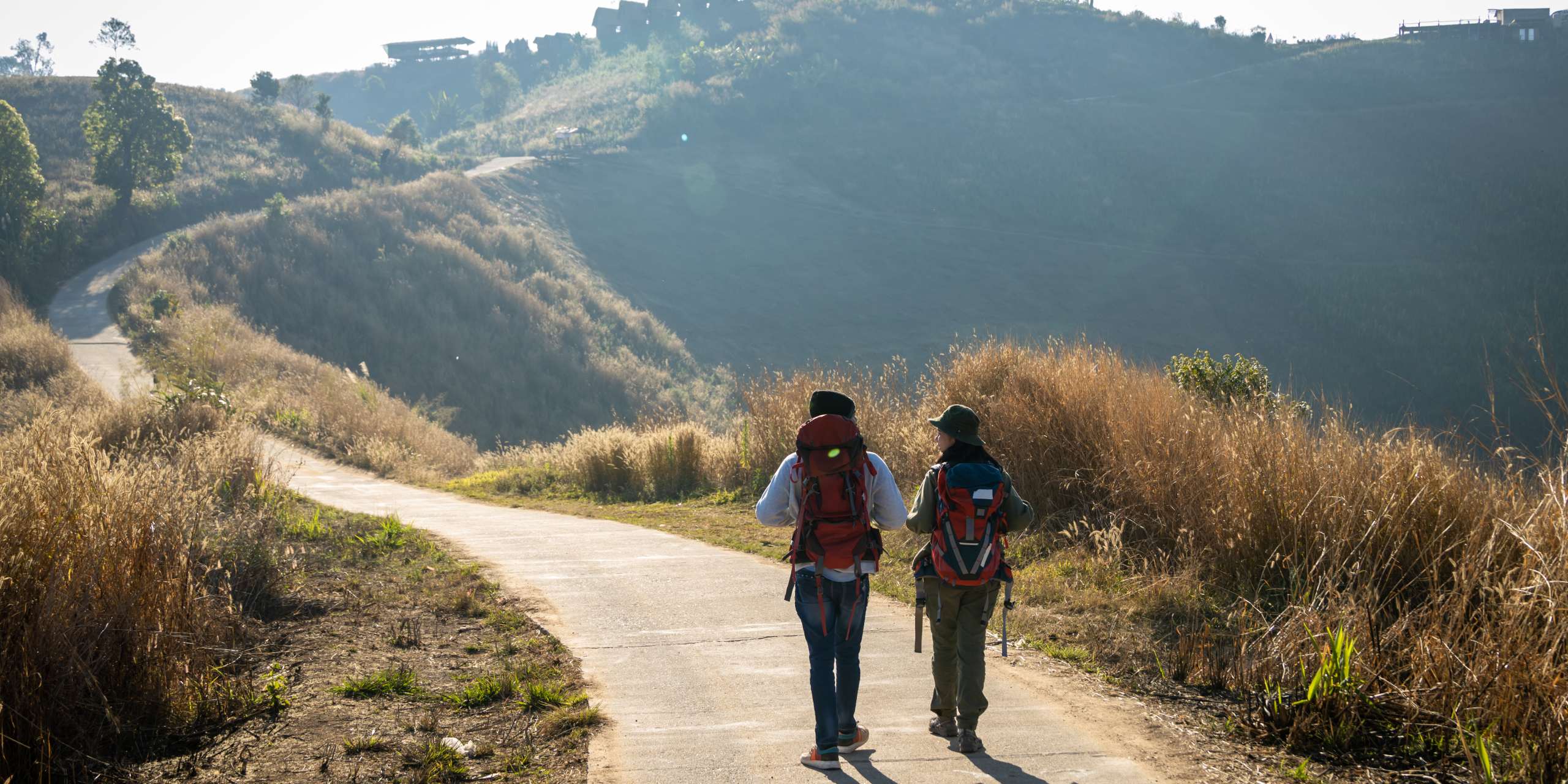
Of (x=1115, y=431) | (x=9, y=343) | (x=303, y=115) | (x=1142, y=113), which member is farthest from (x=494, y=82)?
(x=1115, y=431)

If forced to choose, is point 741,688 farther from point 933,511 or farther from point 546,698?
point 933,511

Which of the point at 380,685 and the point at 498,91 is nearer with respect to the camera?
the point at 380,685

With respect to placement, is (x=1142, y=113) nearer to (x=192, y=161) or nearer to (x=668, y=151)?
(x=668, y=151)

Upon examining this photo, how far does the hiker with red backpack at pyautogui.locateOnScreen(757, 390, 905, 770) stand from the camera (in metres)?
4.70

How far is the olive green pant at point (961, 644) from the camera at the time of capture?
4926 mm

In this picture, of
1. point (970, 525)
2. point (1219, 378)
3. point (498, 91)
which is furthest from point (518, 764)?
point (498, 91)

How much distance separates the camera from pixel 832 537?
470 cm

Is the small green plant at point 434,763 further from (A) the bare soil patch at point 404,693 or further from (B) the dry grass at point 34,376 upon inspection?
(B) the dry grass at point 34,376

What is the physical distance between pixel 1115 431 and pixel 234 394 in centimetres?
2070

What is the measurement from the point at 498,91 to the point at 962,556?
406ft

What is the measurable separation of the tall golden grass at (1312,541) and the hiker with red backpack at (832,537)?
218cm

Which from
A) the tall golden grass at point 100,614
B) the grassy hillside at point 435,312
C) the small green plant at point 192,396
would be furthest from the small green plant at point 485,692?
the grassy hillside at point 435,312

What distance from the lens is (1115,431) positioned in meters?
9.77

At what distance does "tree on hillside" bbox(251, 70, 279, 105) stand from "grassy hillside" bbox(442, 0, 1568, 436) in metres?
14.8
